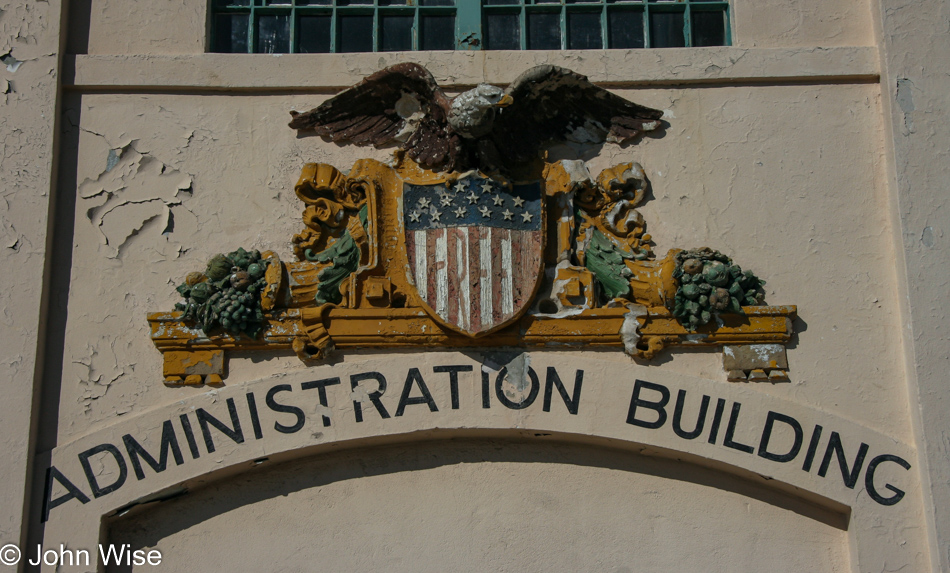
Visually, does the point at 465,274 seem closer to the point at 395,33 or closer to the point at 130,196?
the point at 395,33

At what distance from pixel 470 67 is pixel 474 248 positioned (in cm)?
122

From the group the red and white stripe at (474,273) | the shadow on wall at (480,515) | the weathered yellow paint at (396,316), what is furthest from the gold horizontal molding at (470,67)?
the shadow on wall at (480,515)

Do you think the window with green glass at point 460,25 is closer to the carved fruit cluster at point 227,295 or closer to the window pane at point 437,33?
the window pane at point 437,33

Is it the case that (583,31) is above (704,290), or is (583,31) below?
above

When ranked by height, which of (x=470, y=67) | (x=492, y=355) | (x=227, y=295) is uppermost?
(x=470, y=67)

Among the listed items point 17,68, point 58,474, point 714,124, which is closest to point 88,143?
point 17,68

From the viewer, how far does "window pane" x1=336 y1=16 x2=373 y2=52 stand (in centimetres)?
666

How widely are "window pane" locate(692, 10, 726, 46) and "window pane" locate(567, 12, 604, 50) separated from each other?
0.60 metres

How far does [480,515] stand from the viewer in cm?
586

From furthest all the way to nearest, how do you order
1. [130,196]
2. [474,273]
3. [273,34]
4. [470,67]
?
[273,34] < [470,67] < [130,196] < [474,273]

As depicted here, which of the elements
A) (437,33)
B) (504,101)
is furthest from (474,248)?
(437,33)

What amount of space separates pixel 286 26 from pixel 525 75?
5.47 feet

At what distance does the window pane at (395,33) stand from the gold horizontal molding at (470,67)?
264 mm

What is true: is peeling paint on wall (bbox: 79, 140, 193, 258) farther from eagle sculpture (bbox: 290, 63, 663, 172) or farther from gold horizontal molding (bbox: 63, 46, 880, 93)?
eagle sculpture (bbox: 290, 63, 663, 172)
